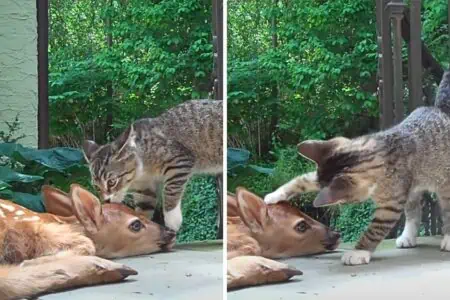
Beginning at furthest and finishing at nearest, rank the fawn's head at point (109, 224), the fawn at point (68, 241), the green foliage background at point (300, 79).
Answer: the green foliage background at point (300, 79) → the fawn's head at point (109, 224) → the fawn at point (68, 241)

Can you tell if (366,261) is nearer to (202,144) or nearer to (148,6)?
(202,144)

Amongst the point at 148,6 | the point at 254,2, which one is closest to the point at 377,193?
the point at 254,2

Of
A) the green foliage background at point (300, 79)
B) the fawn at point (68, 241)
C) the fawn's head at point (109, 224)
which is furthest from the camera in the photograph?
the green foliage background at point (300, 79)

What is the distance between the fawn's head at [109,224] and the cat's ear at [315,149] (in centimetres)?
77

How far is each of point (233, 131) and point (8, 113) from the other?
1.05 meters

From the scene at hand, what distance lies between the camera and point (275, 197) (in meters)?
3.68

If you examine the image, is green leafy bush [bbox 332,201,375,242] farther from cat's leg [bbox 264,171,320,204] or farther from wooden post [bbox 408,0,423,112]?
wooden post [bbox 408,0,423,112]

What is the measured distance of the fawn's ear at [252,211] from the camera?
12.0ft

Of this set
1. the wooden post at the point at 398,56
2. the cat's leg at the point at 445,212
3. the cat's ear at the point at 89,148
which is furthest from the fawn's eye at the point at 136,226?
the cat's leg at the point at 445,212

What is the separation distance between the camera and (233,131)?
147 inches

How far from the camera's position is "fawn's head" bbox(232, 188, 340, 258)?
365cm

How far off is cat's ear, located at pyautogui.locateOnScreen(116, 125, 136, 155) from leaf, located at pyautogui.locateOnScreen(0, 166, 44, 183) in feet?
1.34

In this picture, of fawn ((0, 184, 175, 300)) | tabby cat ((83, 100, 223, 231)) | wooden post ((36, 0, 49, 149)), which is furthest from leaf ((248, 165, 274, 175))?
wooden post ((36, 0, 49, 149))

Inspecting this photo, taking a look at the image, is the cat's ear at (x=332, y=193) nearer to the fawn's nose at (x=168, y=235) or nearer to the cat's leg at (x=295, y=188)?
the cat's leg at (x=295, y=188)
